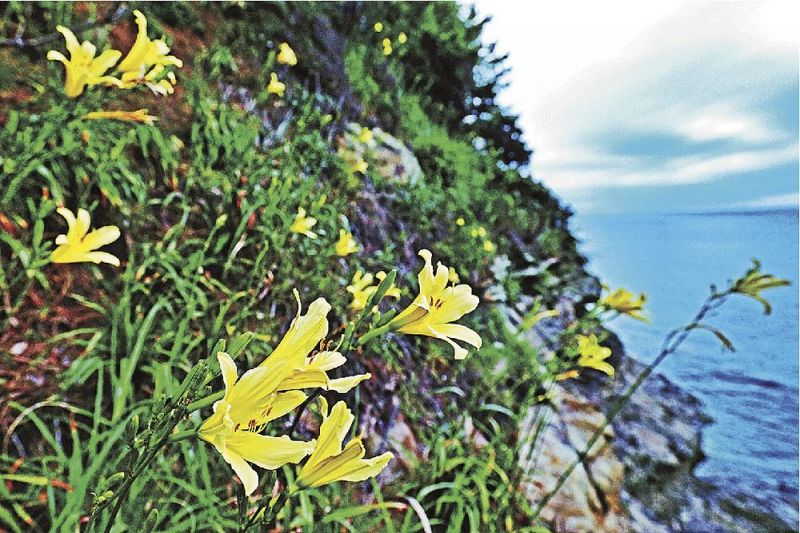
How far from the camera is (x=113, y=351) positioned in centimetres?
139

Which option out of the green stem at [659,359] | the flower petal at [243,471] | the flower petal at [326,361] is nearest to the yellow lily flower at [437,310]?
the flower petal at [326,361]

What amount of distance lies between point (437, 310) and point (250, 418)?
34 centimetres

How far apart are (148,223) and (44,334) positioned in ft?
1.83

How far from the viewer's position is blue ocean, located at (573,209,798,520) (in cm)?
416

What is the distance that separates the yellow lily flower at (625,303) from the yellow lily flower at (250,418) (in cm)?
153

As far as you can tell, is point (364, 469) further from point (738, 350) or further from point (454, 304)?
point (738, 350)

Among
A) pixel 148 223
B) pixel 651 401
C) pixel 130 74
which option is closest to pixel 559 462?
pixel 148 223

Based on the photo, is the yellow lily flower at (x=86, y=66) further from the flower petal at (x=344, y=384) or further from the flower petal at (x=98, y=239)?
the flower petal at (x=344, y=384)

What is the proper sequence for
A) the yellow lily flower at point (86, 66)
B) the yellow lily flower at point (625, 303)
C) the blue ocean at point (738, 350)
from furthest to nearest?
1. the blue ocean at point (738, 350)
2. the yellow lily flower at point (625, 303)
3. the yellow lily flower at point (86, 66)

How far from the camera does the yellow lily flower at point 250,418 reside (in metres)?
0.46

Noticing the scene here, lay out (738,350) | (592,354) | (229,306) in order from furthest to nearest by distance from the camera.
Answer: (738,350)
(592,354)
(229,306)

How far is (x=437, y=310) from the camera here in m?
0.73

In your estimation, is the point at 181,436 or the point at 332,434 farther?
the point at 332,434

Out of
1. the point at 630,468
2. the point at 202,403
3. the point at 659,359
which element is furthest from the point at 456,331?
the point at 630,468
